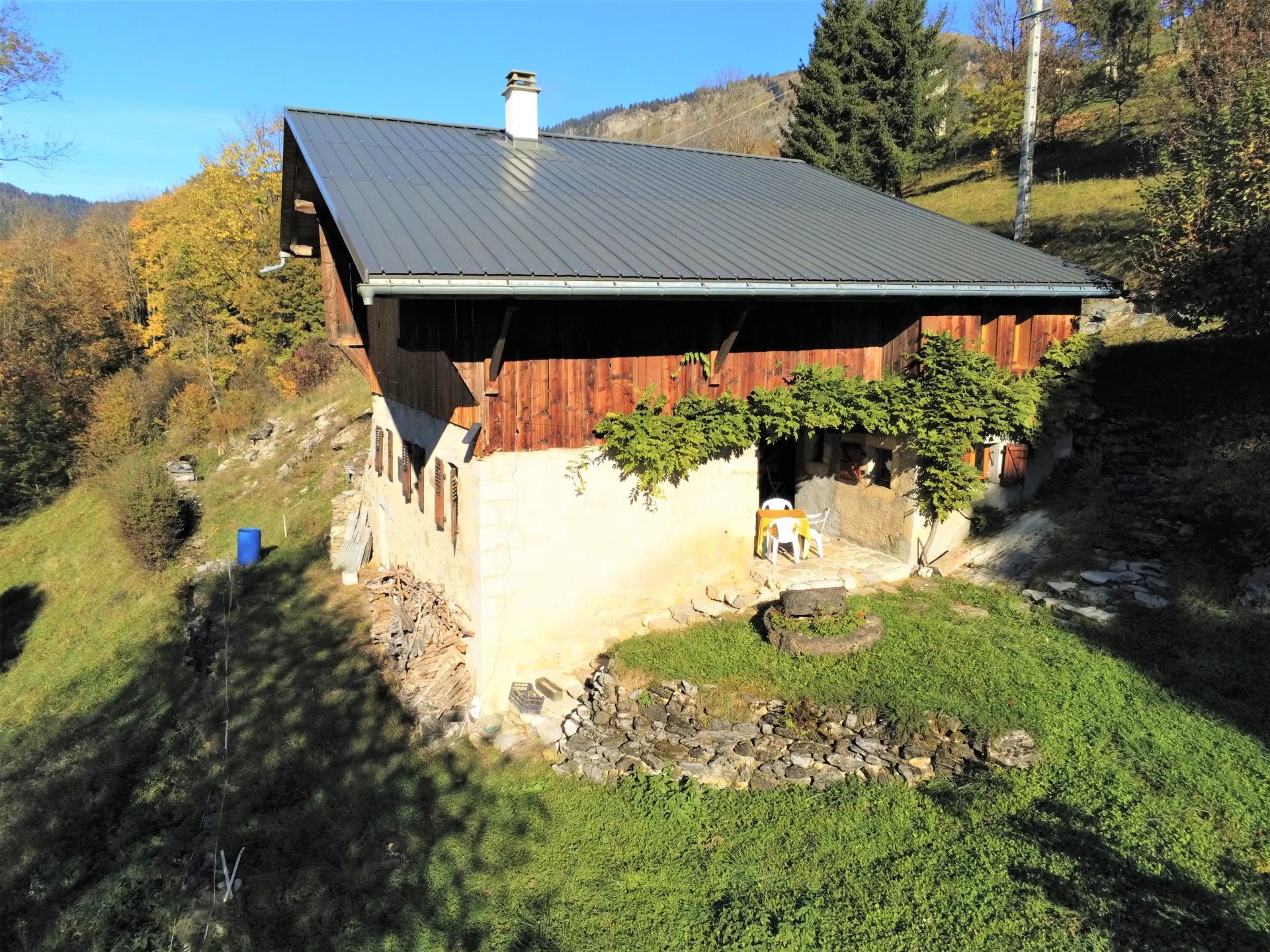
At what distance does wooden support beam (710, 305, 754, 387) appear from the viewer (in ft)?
28.4

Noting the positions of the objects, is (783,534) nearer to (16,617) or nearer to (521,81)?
(521,81)

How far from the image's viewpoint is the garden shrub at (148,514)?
58.4 ft

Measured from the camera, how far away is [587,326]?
8.44 metres

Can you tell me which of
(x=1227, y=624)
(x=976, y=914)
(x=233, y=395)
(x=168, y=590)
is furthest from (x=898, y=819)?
(x=233, y=395)

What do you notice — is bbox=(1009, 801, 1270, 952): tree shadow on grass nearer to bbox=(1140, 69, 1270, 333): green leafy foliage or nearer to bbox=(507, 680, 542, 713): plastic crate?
bbox=(507, 680, 542, 713): plastic crate

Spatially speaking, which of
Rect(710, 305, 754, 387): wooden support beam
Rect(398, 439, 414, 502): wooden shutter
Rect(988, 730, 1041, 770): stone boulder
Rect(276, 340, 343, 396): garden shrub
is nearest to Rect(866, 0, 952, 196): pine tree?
Rect(276, 340, 343, 396): garden shrub

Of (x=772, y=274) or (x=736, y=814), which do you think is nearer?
(x=736, y=814)

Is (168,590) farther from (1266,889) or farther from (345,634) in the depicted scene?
(1266,889)

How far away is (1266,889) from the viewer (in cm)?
503

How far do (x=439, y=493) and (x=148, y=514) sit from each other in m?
12.3

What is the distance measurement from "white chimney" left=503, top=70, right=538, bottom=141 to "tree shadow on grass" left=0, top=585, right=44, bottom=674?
15553mm

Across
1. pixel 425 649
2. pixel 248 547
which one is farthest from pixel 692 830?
pixel 248 547

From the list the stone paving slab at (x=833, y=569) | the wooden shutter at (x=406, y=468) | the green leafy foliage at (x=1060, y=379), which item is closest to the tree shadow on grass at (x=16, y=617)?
the wooden shutter at (x=406, y=468)

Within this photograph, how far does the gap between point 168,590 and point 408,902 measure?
1397cm
